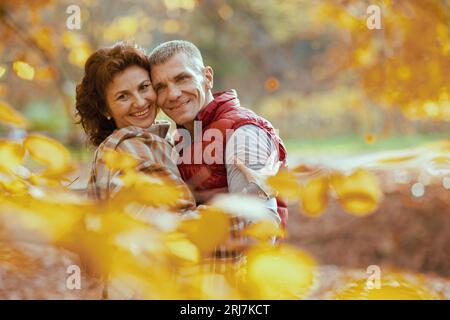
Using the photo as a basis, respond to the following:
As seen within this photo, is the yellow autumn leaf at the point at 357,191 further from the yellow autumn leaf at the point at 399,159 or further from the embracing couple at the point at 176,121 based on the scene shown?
the embracing couple at the point at 176,121

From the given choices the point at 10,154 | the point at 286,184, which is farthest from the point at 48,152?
the point at 286,184

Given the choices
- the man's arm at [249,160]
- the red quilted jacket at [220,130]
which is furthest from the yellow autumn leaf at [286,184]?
the red quilted jacket at [220,130]

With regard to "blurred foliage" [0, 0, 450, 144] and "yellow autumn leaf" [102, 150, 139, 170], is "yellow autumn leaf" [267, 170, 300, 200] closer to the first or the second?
"yellow autumn leaf" [102, 150, 139, 170]

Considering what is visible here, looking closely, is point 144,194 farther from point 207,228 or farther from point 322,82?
point 322,82

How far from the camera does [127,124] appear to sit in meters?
1.69

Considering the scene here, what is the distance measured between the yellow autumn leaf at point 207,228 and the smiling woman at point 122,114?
318 mm

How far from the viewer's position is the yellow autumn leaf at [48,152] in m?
1.10

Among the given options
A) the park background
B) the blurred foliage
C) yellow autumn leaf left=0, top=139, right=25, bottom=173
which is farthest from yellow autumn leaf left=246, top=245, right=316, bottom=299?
the blurred foliage

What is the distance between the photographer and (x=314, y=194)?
1094 mm

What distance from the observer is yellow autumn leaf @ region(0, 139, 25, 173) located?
120 centimetres

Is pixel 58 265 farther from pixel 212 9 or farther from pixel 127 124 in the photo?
pixel 212 9

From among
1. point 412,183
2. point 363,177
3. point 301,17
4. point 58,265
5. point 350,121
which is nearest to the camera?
point 363,177

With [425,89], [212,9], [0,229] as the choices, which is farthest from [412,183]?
[0,229]
